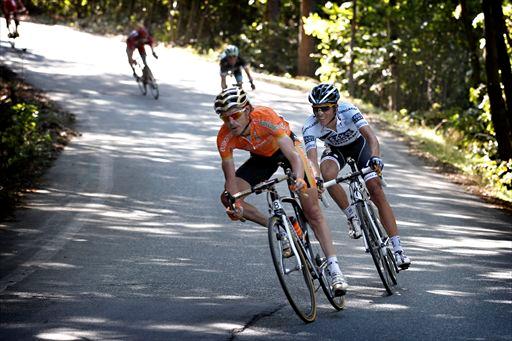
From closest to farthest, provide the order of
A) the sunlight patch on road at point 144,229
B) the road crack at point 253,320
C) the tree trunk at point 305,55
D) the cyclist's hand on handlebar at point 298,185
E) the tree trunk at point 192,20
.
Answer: the road crack at point 253,320, the cyclist's hand on handlebar at point 298,185, the sunlight patch on road at point 144,229, the tree trunk at point 305,55, the tree trunk at point 192,20

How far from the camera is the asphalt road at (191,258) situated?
7.70 metres

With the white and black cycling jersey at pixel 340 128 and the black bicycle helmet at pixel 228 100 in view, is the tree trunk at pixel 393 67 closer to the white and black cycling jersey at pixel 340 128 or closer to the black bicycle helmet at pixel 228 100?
the white and black cycling jersey at pixel 340 128

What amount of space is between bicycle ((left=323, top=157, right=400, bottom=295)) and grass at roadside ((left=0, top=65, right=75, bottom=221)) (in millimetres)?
5452

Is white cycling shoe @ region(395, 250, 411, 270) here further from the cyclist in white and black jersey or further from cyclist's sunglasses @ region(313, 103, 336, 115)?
cyclist's sunglasses @ region(313, 103, 336, 115)

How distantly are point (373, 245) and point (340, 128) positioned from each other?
4.00 feet

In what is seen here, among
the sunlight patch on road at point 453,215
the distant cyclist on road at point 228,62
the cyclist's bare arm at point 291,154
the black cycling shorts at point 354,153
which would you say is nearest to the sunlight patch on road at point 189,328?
the cyclist's bare arm at point 291,154

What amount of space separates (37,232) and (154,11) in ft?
141

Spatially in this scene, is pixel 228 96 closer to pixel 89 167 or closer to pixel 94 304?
pixel 94 304

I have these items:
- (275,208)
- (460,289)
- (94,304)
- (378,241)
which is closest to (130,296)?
(94,304)

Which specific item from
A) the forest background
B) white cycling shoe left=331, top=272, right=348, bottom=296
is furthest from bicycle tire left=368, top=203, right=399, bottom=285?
the forest background

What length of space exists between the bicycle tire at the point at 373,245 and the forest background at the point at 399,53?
7.50m

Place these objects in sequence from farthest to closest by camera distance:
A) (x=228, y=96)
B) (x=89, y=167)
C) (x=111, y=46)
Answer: (x=111, y=46)
(x=89, y=167)
(x=228, y=96)

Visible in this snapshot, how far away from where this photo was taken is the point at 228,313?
802cm

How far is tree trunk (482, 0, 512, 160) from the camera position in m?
16.9
